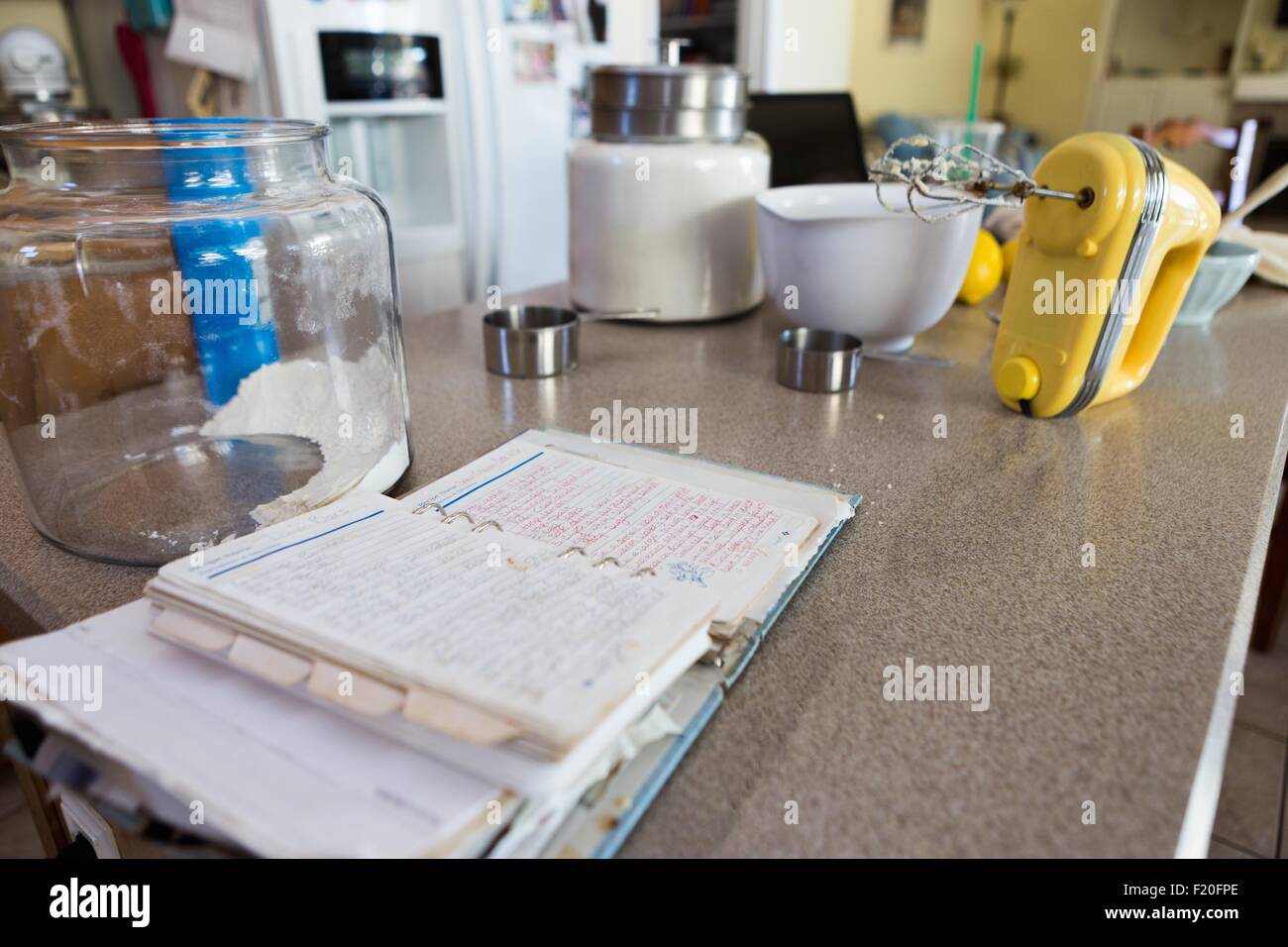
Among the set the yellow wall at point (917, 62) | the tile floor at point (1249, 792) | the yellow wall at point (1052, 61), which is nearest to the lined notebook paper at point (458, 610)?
the tile floor at point (1249, 792)

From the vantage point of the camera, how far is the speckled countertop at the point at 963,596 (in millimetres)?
331

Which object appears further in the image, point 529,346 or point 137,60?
point 137,60

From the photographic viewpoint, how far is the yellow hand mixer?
662 millimetres

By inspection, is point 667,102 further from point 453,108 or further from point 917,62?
point 917,62

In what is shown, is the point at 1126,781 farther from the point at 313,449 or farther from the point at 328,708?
the point at 313,449

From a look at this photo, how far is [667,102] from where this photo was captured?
0.92m

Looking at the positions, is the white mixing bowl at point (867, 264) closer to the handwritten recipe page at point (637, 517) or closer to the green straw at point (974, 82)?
the green straw at point (974, 82)

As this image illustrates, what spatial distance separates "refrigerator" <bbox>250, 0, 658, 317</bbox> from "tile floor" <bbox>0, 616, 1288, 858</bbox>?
1.35 metres

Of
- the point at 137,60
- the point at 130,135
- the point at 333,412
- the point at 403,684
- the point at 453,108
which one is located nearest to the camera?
the point at 403,684

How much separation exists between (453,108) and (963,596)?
201 cm

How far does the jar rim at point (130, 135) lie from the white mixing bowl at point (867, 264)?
1.72ft

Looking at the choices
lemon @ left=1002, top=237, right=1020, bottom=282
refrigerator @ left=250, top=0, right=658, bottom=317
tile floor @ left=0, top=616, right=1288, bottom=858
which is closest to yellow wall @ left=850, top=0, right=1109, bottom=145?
refrigerator @ left=250, top=0, right=658, bottom=317

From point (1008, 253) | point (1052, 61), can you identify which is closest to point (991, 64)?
point (1052, 61)
